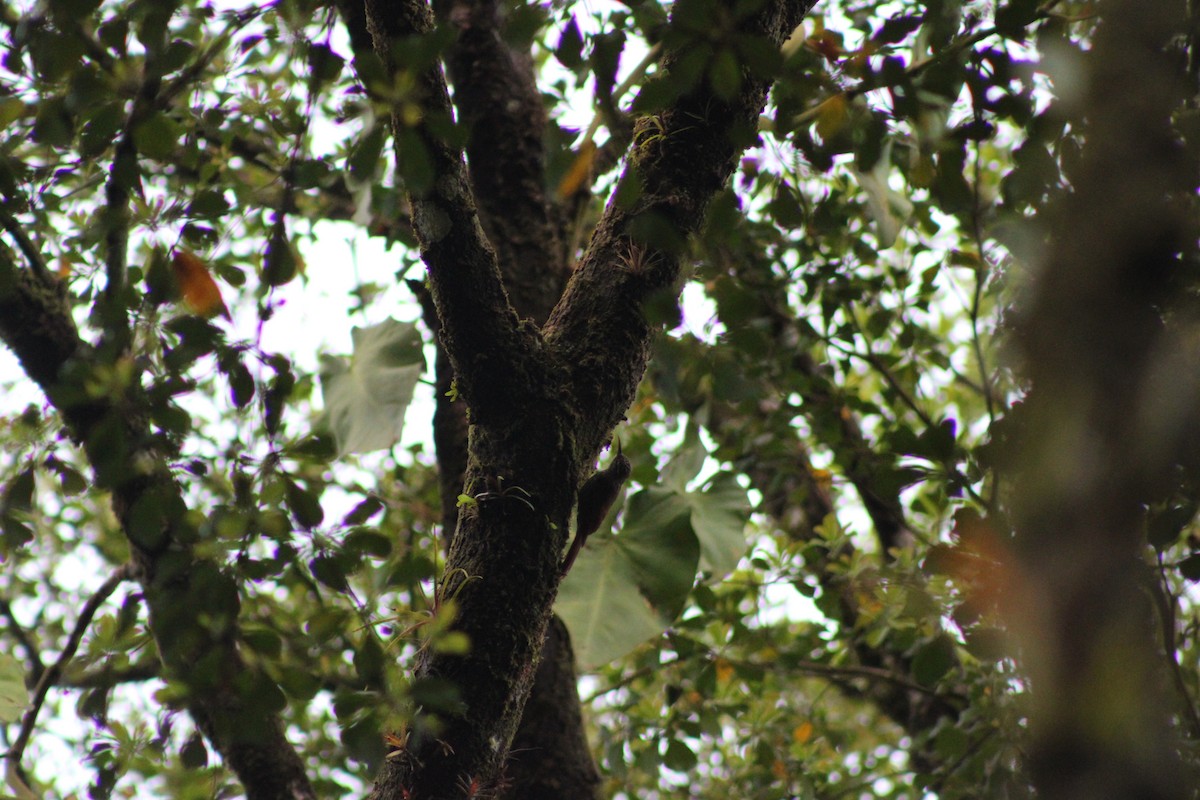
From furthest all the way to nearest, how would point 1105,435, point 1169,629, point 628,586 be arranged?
point 628,586
point 1169,629
point 1105,435

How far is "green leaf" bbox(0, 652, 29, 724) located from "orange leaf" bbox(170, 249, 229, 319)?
34.7 inches

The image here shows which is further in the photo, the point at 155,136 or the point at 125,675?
the point at 125,675

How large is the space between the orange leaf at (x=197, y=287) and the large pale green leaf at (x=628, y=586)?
0.97 m

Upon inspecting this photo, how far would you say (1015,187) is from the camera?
1.13 metres

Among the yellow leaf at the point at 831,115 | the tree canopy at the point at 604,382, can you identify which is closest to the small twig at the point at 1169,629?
the tree canopy at the point at 604,382

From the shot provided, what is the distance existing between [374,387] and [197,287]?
972 millimetres

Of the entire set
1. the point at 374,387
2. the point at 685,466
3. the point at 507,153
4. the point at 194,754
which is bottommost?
the point at 194,754

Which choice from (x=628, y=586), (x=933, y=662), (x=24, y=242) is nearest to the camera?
(x=24, y=242)

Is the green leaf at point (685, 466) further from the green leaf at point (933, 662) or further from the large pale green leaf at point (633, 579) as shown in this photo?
the green leaf at point (933, 662)

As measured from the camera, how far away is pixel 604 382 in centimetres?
127

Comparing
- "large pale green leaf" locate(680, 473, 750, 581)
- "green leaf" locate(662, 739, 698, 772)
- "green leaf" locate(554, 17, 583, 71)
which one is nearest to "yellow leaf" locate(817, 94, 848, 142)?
"green leaf" locate(554, 17, 583, 71)

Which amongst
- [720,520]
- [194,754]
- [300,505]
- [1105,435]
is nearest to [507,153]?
[720,520]

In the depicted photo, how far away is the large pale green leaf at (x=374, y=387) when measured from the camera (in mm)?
1942

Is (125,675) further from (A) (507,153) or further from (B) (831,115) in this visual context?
(B) (831,115)
